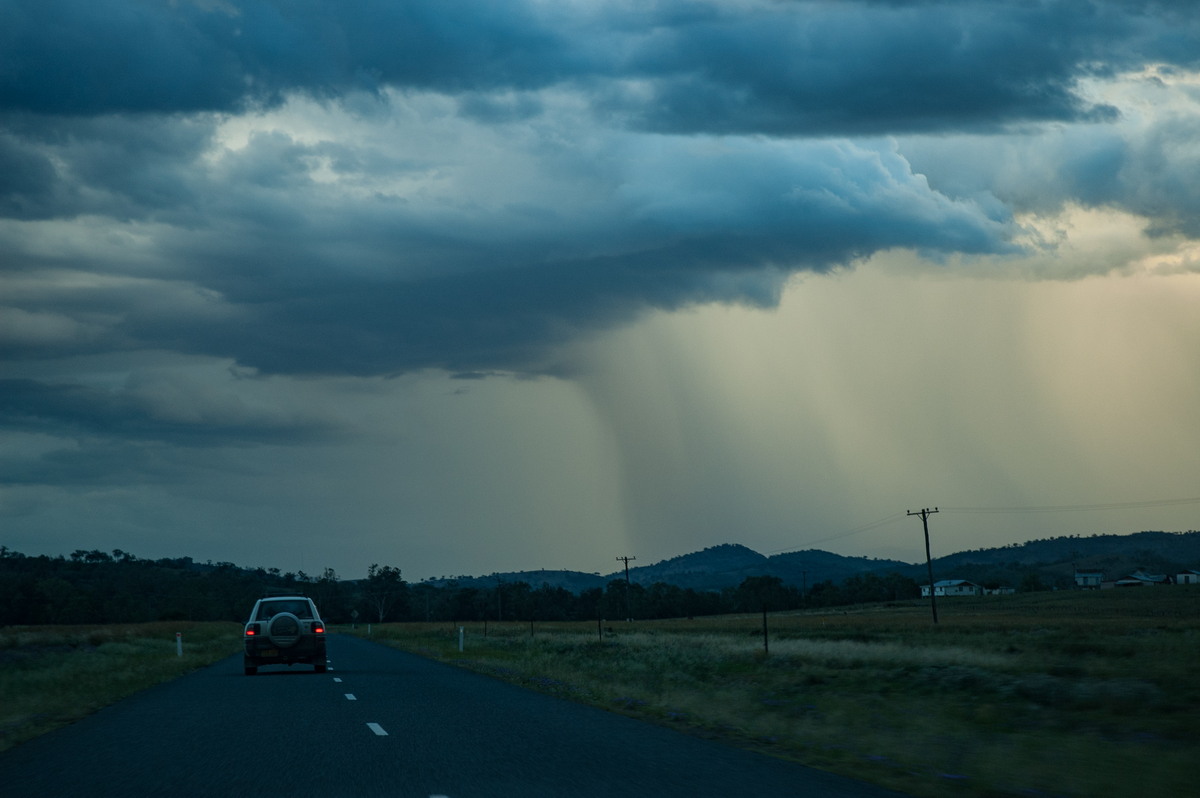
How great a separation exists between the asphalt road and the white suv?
839 cm

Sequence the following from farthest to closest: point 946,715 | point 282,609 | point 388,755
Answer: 1. point 282,609
2. point 946,715
3. point 388,755

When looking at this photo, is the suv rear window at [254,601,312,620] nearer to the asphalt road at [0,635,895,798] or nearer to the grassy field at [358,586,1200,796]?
the grassy field at [358,586,1200,796]

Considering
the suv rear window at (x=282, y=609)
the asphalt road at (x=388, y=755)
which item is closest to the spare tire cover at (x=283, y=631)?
the suv rear window at (x=282, y=609)

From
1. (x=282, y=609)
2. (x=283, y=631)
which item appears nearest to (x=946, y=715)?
(x=283, y=631)

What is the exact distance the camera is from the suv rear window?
3065 centimetres

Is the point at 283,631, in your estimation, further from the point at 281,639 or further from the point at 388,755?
the point at 388,755

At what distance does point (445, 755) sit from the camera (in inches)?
503

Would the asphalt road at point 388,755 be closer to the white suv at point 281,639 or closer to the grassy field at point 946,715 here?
the grassy field at point 946,715

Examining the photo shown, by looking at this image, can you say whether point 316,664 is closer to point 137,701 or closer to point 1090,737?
point 137,701

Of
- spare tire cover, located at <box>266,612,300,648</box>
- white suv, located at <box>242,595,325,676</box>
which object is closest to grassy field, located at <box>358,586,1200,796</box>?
white suv, located at <box>242,595,325,676</box>

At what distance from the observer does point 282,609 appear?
31.3 m

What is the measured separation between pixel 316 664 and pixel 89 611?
164 m

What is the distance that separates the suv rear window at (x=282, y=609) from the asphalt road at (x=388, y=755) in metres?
9.11

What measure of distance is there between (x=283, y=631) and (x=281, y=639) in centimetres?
20
